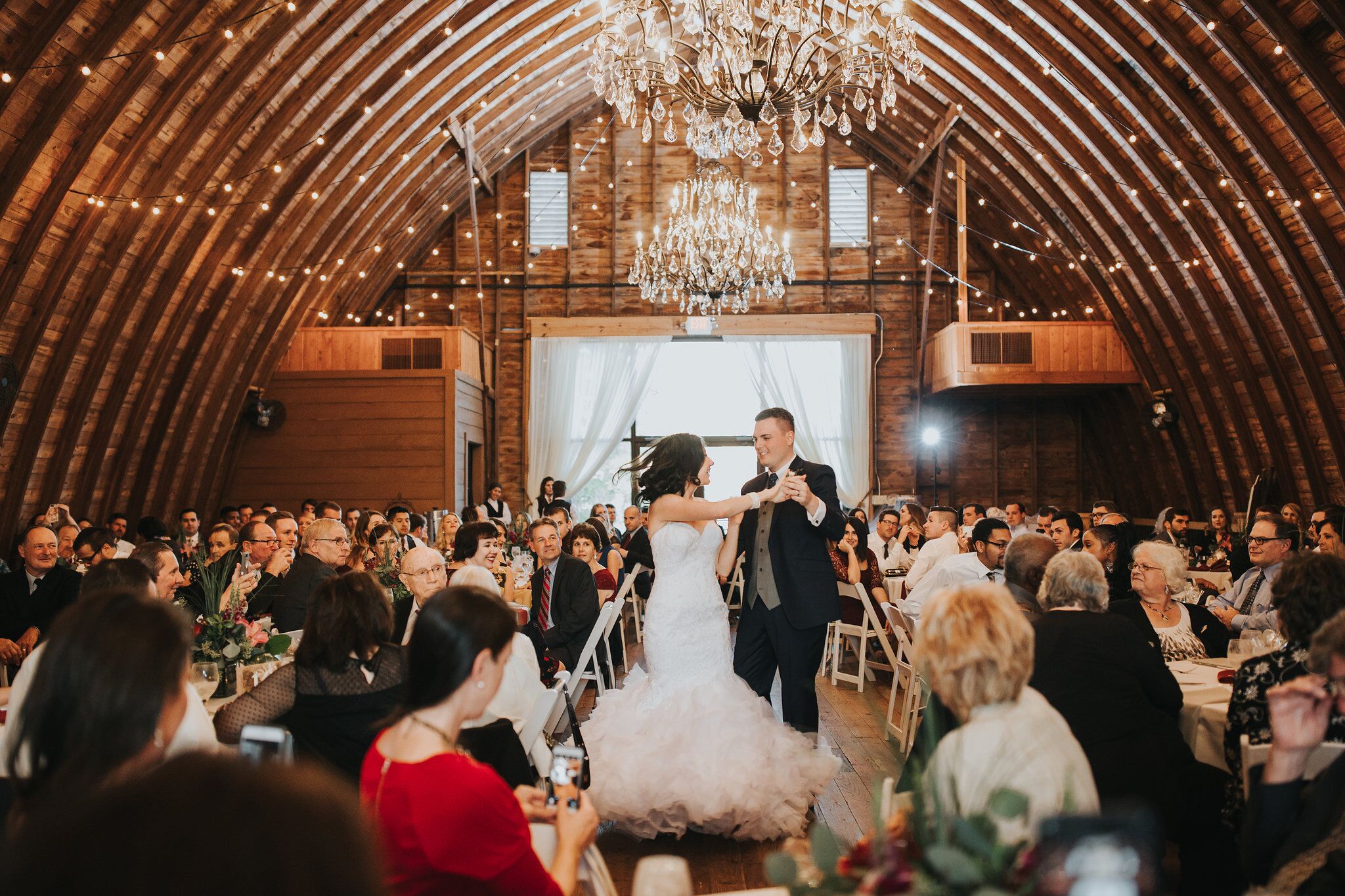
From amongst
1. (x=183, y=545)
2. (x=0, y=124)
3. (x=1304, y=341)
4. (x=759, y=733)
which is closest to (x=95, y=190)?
(x=0, y=124)

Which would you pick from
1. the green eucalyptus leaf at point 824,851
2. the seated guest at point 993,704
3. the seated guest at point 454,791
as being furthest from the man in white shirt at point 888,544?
the green eucalyptus leaf at point 824,851

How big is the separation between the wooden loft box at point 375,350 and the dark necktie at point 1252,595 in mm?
10312

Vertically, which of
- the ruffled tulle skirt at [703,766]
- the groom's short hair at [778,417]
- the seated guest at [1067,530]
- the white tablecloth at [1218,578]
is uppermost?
the groom's short hair at [778,417]

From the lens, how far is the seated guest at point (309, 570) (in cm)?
526

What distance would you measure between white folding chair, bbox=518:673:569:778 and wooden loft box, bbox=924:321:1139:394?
11.5 metres

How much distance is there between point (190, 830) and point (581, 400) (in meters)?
15.7

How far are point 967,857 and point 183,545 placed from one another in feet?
28.0

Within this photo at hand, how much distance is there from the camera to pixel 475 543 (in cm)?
574

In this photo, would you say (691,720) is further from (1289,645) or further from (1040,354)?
(1040,354)

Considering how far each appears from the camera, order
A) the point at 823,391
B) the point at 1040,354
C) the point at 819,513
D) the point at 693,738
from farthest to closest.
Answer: the point at 823,391, the point at 1040,354, the point at 819,513, the point at 693,738

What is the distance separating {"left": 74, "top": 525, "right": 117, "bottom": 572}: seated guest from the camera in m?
6.20

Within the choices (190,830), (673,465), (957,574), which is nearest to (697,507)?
(673,465)

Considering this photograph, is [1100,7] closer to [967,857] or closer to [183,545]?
[183,545]

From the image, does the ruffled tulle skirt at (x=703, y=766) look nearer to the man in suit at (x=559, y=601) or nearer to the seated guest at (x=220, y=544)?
the man in suit at (x=559, y=601)
